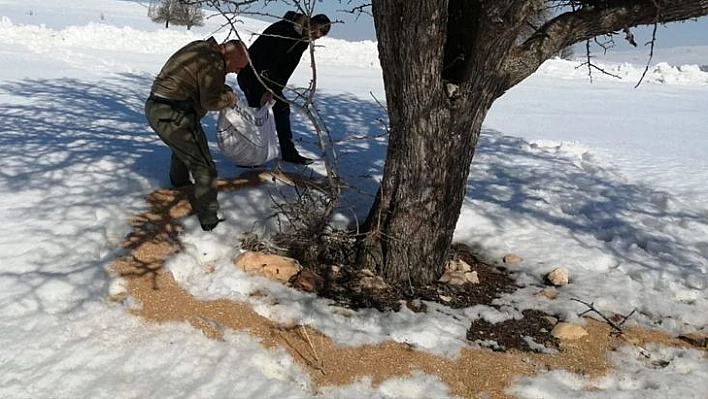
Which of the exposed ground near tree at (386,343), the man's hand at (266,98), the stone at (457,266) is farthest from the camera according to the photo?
the man's hand at (266,98)

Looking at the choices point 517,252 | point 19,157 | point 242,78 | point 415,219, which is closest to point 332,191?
point 415,219

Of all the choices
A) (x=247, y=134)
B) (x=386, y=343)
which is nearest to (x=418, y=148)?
(x=386, y=343)

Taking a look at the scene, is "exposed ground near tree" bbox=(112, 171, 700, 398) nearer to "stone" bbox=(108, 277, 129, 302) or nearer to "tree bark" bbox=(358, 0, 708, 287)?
"stone" bbox=(108, 277, 129, 302)

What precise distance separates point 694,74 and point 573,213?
1734 centimetres

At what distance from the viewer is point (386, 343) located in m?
3.21

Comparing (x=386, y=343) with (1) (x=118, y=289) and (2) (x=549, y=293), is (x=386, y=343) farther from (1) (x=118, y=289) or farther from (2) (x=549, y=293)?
(1) (x=118, y=289)

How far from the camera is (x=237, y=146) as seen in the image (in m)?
4.99

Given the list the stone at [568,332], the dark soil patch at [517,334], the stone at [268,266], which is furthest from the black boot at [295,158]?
the stone at [568,332]

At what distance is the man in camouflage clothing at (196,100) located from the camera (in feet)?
13.6

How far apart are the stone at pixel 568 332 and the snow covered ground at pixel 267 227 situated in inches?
9.3

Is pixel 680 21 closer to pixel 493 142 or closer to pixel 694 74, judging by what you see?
pixel 493 142

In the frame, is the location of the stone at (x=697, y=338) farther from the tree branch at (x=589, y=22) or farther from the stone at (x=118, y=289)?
the stone at (x=118, y=289)

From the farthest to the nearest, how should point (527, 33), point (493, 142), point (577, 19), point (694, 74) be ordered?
1. point (694, 74)
2. point (493, 142)
3. point (527, 33)
4. point (577, 19)

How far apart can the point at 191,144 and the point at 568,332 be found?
2836 mm
